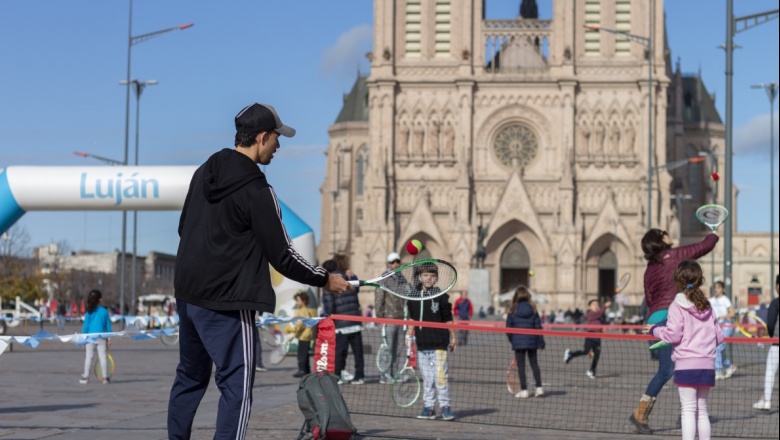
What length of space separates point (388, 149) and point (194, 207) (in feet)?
207

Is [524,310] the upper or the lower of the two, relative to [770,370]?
upper

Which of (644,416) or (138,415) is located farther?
(138,415)

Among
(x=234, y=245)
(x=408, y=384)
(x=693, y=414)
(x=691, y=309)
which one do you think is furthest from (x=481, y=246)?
(x=234, y=245)

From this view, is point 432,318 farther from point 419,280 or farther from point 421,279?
point 419,280

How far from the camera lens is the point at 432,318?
45.3 ft

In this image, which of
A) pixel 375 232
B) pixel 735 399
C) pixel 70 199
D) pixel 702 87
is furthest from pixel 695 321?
pixel 702 87

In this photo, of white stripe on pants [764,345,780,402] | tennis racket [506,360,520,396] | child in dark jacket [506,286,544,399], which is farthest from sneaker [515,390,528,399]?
white stripe on pants [764,345,780,402]

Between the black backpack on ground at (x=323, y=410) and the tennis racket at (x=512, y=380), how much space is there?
23.6ft

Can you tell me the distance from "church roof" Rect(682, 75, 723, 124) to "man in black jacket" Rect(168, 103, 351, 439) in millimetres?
85038

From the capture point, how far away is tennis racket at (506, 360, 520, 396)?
16.2 meters

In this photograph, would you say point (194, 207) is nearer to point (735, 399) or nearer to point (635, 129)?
point (735, 399)

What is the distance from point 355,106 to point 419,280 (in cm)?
8317

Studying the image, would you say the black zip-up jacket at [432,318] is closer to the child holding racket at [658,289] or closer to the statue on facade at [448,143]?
the child holding racket at [658,289]

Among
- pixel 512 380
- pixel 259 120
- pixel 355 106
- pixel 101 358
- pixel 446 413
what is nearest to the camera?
pixel 259 120
